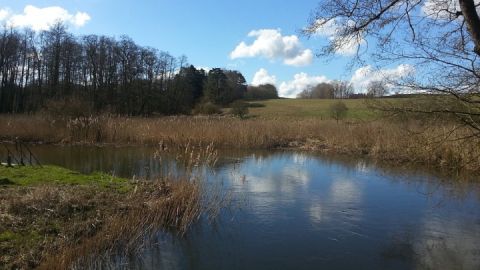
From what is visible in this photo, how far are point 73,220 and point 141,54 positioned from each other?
41.3 m

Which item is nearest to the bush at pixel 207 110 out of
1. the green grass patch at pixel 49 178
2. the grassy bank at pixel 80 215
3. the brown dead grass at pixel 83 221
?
the green grass patch at pixel 49 178

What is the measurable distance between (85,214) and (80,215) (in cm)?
12

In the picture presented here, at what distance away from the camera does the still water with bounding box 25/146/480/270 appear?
6086mm

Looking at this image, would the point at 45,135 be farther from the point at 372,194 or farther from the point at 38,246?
the point at 38,246

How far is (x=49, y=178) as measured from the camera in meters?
8.60

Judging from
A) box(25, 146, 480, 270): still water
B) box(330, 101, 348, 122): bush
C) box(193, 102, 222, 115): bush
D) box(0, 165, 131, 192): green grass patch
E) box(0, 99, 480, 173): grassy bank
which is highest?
box(330, 101, 348, 122): bush

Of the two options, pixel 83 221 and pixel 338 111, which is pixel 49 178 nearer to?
pixel 83 221

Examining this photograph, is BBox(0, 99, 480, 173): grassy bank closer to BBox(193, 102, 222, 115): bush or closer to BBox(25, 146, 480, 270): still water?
BBox(25, 146, 480, 270): still water

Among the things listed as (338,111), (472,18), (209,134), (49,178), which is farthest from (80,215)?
(338,111)

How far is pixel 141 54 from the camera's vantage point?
4594cm

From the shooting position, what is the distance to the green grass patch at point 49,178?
320 inches

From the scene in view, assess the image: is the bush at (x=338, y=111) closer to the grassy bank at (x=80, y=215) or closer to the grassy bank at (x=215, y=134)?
the grassy bank at (x=215, y=134)

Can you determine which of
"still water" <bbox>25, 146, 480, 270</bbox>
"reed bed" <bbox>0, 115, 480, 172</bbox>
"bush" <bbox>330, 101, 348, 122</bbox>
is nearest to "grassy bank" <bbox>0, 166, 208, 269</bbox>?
"still water" <bbox>25, 146, 480, 270</bbox>

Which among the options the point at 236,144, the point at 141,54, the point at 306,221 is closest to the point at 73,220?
the point at 306,221
